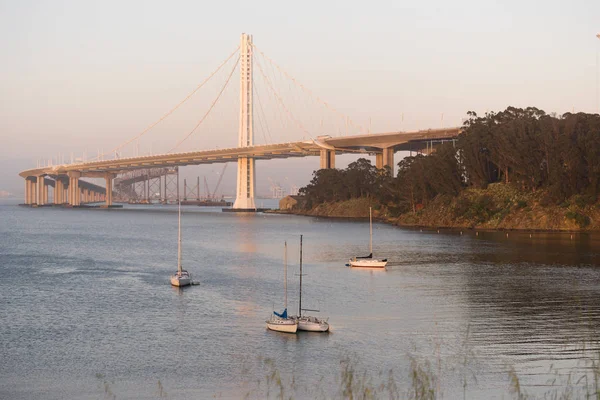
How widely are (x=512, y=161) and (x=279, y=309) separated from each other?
2484 inches

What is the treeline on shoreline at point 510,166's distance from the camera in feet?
277

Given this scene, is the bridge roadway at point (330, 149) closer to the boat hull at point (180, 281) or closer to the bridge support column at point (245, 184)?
the bridge support column at point (245, 184)

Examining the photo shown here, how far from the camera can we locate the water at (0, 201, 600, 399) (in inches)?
945

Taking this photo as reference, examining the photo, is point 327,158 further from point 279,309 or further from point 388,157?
point 279,309

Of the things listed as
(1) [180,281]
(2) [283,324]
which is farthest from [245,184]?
(2) [283,324]

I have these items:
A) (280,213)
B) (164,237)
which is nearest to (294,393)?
(164,237)

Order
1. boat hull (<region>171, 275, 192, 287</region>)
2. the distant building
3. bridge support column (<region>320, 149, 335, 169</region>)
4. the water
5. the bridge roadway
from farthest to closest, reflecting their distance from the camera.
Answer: the distant building → bridge support column (<region>320, 149, 335, 169</region>) → the bridge roadway → boat hull (<region>171, 275, 192, 287</region>) → the water

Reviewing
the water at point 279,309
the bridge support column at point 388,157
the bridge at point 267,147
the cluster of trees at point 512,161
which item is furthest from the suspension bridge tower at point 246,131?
the water at point 279,309

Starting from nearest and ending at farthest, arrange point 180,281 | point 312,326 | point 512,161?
point 312,326, point 180,281, point 512,161

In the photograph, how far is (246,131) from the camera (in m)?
135

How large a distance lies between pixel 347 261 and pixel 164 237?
116 ft

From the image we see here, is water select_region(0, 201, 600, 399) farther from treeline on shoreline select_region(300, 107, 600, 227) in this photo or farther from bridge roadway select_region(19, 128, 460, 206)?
bridge roadway select_region(19, 128, 460, 206)

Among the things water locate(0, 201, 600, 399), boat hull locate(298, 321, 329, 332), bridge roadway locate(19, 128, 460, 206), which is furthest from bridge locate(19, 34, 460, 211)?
boat hull locate(298, 321, 329, 332)

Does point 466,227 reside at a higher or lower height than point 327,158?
lower
